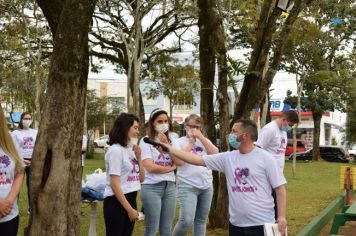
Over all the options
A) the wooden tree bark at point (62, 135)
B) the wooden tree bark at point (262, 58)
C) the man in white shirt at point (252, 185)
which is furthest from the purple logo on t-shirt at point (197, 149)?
the wooden tree bark at point (62, 135)

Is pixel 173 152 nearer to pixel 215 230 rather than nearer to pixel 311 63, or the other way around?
pixel 215 230

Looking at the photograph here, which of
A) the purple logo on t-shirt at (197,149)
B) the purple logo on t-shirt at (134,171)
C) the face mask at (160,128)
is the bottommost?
the purple logo on t-shirt at (134,171)

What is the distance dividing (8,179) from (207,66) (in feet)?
14.6

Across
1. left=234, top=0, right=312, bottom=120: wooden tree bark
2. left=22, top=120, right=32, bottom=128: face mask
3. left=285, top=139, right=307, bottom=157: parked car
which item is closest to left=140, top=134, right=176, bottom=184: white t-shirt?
left=234, top=0, right=312, bottom=120: wooden tree bark

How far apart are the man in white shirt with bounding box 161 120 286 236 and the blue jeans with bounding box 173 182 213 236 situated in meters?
1.39

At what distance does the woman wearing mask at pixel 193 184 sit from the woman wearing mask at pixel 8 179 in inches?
78.0

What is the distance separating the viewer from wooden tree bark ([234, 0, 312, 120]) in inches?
295

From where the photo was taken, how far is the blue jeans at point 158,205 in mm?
5586

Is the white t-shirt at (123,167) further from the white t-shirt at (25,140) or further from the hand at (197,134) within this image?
the white t-shirt at (25,140)

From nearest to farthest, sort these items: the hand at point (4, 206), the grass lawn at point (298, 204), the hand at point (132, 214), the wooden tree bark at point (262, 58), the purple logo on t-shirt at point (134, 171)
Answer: the hand at point (4, 206) < the hand at point (132, 214) < the purple logo on t-shirt at point (134, 171) < the wooden tree bark at point (262, 58) < the grass lawn at point (298, 204)

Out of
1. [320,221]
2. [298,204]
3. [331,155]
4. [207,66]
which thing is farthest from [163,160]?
[331,155]

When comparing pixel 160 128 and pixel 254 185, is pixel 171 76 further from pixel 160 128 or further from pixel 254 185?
pixel 254 185

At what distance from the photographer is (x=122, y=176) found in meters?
5.12

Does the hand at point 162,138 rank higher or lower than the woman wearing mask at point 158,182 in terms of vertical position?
higher
